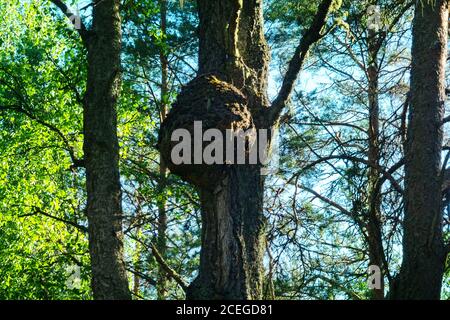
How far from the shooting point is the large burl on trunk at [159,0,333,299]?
5375 millimetres

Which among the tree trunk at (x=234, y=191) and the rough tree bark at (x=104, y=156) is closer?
the tree trunk at (x=234, y=191)

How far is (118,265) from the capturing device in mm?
6121

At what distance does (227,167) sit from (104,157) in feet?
4.44

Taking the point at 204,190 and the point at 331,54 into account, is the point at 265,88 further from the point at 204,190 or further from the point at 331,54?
the point at 331,54

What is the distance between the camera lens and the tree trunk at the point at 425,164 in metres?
6.09

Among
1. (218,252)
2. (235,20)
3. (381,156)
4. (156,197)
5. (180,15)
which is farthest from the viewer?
(180,15)

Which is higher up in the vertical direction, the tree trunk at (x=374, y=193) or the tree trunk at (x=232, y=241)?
the tree trunk at (x=374, y=193)

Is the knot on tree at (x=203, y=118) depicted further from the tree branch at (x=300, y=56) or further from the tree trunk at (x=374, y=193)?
the tree trunk at (x=374, y=193)

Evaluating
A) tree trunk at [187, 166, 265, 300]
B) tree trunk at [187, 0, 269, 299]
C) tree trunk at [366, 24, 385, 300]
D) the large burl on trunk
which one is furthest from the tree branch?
tree trunk at [366, 24, 385, 300]

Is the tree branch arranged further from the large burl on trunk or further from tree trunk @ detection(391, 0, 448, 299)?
tree trunk @ detection(391, 0, 448, 299)

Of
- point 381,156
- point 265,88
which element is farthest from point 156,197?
point 265,88

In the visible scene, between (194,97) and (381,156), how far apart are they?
2853 mm

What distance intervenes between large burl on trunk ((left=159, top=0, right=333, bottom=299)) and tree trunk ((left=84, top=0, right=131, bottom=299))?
911mm

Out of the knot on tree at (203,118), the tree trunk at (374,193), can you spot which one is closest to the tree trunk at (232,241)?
the knot on tree at (203,118)
